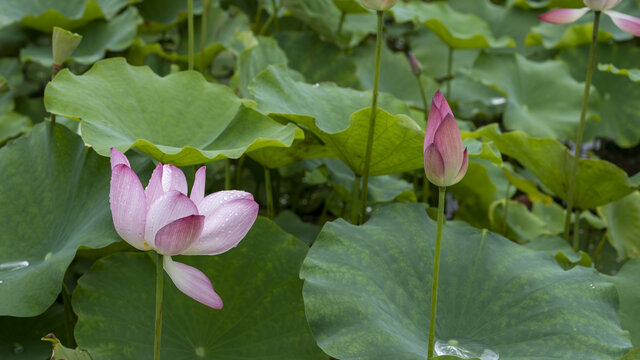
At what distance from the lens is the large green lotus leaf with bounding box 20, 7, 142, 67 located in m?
1.89

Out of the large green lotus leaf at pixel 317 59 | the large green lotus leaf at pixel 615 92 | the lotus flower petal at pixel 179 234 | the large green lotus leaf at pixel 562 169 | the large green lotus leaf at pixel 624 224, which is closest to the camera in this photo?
the lotus flower petal at pixel 179 234

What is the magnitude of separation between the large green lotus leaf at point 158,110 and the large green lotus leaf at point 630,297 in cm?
65

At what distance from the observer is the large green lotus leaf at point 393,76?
7.32 feet

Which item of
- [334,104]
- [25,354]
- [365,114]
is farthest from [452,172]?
[25,354]

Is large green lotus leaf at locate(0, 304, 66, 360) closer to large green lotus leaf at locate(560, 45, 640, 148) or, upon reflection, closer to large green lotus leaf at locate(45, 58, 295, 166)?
large green lotus leaf at locate(45, 58, 295, 166)

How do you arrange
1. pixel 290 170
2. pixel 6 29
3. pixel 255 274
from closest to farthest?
pixel 255 274, pixel 290 170, pixel 6 29

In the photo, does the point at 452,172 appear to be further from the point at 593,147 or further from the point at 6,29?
the point at 593,147

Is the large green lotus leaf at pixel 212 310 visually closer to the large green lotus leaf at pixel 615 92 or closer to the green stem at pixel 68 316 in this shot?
the green stem at pixel 68 316

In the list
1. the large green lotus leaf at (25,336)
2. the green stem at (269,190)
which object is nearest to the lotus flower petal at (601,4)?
the green stem at (269,190)

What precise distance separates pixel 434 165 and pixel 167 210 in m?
0.31

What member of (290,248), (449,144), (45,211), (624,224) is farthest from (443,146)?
(624,224)

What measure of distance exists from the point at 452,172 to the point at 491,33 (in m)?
2.03

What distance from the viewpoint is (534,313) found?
1.04 m

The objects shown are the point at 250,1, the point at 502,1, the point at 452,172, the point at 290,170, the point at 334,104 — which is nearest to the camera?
the point at 452,172
